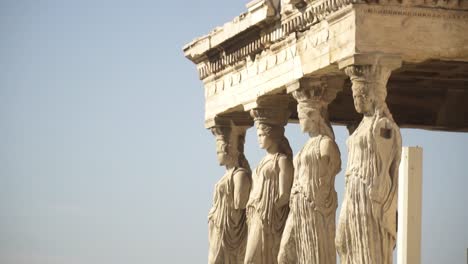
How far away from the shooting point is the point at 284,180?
101 ft

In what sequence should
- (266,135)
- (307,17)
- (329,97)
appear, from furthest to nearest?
(266,135) < (329,97) < (307,17)

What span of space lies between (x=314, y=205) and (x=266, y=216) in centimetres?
222

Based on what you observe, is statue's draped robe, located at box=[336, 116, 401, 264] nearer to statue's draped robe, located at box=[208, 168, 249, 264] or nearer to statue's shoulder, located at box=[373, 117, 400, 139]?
statue's shoulder, located at box=[373, 117, 400, 139]

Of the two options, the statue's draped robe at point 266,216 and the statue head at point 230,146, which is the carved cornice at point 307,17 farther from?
the statue's draped robe at point 266,216

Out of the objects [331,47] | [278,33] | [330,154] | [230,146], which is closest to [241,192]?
[230,146]

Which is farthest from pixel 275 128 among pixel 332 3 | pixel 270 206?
pixel 332 3

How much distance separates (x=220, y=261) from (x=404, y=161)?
14.5 ft

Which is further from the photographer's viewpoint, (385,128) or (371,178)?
(385,128)

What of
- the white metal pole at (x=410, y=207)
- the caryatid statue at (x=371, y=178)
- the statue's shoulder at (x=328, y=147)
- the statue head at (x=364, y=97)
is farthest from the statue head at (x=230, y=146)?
the statue head at (x=364, y=97)

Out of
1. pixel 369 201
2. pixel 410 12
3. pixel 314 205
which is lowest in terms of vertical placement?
pixel 369 201

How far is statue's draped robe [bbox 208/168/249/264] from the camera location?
33.4m

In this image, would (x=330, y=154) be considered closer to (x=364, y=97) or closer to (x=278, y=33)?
(x=364, y=97)

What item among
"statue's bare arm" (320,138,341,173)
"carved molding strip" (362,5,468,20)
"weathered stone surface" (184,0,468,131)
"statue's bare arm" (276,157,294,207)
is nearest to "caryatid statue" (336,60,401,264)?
"weathered stone surface" (184,0,468,131)

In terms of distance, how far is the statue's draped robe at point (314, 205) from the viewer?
2902 cm
